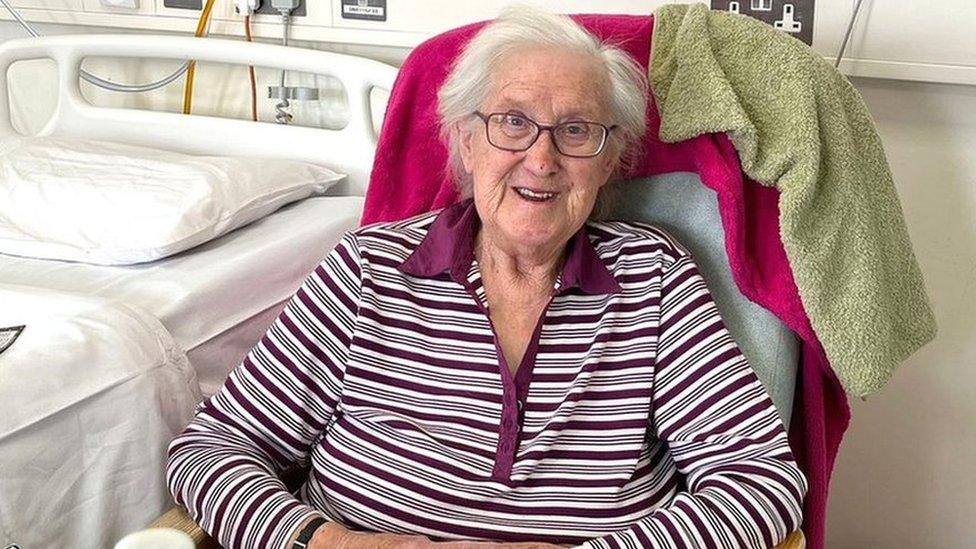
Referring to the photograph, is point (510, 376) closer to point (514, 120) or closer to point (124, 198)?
point (514, 120)

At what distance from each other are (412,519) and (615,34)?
0.74 metres

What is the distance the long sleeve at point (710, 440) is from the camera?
1.35 metres

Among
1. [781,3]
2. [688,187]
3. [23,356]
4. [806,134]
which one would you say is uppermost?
[781,3]

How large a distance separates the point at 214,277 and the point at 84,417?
A: 15.2 inches

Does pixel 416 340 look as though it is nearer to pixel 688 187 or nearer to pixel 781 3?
pixel 688 187

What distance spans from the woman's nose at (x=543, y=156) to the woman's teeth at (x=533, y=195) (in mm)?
33

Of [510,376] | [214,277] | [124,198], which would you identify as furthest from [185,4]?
[510,376]

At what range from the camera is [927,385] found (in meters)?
2.06

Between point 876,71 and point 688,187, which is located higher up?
point 876,71

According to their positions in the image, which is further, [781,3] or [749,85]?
[781,3]

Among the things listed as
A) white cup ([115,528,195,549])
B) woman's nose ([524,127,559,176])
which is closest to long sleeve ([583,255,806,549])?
woman's nose ([524,127,559,176])

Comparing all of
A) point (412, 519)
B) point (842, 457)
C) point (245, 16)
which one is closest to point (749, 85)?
point (412, 519)

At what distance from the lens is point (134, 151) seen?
2.20m

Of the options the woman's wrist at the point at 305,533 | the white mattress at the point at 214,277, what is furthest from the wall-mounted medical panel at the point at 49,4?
the woman's wrist at the point at 305,533
